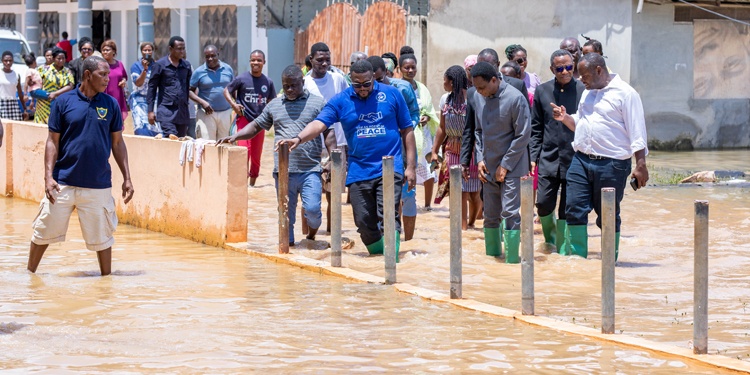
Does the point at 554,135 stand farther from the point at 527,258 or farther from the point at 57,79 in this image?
the point at 57,79

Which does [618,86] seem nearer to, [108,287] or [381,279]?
[381,279]

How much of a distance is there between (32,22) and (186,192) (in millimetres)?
24980

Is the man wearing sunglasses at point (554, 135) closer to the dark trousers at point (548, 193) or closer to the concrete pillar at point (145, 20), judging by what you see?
the dark trousers at point (548, 193)

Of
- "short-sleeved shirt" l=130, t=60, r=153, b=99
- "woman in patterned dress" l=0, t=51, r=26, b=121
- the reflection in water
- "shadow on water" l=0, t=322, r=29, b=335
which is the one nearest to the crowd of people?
the reflection in water

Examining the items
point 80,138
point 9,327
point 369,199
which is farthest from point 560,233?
point 9,327

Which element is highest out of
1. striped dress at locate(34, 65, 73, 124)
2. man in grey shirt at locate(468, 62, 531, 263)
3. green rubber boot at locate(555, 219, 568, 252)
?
striped dress at locate(34, 65, 73, 124)

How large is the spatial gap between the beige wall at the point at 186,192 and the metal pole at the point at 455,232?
290 centimetres

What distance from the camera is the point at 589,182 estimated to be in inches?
393

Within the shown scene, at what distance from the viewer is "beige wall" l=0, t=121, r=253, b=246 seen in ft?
36.2

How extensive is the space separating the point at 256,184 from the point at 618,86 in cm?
743

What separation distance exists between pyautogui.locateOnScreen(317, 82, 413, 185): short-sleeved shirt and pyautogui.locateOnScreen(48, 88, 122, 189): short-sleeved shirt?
182 centimetres

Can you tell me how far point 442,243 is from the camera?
454 inches

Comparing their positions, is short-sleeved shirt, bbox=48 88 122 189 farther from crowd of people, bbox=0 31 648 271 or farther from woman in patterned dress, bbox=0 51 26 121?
woman in patterned dress, bbox=0 51 26 121

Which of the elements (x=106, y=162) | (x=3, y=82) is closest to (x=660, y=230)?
(x=106, y=162)
